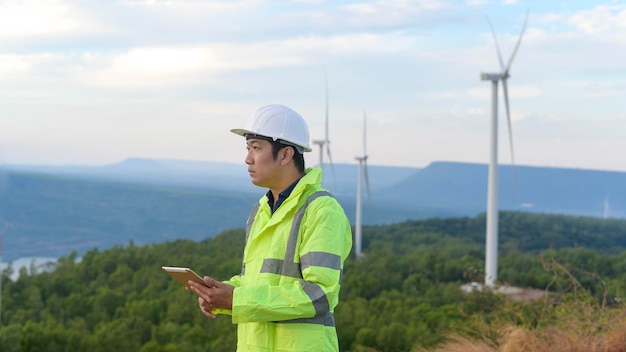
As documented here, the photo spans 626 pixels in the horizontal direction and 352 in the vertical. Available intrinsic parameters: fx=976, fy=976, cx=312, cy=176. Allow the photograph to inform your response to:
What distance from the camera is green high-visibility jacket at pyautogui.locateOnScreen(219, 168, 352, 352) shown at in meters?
4.45

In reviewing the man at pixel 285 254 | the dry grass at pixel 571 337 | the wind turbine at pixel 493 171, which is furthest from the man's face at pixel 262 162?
the wind turbine at pixel 493 171

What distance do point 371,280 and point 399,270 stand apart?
394 inches

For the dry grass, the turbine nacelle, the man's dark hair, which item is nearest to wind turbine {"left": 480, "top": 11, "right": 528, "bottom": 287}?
the turbine nacelle

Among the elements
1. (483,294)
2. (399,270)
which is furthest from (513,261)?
(483,294)

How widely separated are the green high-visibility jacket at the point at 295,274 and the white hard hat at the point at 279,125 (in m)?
0.18

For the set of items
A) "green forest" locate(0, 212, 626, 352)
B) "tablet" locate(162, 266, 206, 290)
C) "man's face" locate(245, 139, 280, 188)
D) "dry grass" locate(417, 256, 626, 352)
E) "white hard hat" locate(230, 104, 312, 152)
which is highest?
"white hard hat" locate(230, 104, 312, 152)

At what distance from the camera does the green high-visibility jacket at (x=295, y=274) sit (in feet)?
14.6

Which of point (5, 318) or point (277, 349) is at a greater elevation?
point (277, 349)

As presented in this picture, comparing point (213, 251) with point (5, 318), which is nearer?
point (5, 318)

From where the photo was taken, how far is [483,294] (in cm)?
2352

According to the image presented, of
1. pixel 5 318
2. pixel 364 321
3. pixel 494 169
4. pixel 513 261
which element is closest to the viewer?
pixel 364 321

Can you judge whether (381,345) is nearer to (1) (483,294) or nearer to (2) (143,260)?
(1) (483,294)

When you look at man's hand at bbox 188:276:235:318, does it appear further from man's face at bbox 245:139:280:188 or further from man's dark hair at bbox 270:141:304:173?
man's dark hair at bbox 270:141:304:173

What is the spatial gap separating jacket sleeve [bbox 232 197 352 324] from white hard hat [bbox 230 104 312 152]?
39 cm
